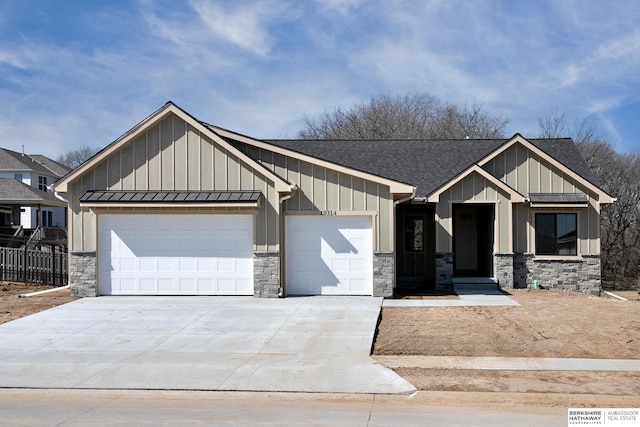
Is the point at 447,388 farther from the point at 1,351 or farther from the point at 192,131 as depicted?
the point at 192,131

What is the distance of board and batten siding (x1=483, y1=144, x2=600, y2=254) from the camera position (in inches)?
760

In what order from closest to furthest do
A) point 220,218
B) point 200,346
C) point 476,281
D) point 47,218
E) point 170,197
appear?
point 200,346 < point 170,197 < point 220,218 < point 476,281 < point 47,218

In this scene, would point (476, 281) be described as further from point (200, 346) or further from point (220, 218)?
point (200, 346)

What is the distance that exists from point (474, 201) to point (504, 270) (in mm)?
2332

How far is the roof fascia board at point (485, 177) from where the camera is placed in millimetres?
18594

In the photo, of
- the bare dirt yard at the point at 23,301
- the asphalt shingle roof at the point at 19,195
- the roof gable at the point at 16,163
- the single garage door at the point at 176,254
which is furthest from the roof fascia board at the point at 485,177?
the roof gable at the point at 16,163

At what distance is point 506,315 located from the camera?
45.5ft

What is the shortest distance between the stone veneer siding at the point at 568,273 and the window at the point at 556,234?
33 centimetres

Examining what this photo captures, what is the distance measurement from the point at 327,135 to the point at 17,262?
86.0 ft

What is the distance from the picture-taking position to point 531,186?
64.6ft

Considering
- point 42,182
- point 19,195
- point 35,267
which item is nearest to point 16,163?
point 42,182

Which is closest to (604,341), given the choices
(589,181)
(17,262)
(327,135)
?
(589,181)

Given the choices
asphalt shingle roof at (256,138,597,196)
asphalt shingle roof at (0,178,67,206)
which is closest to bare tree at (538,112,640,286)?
asphalt shingle roof at (256,138,597,196)

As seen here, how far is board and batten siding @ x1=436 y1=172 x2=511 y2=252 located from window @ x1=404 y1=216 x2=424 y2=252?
4.60ft
